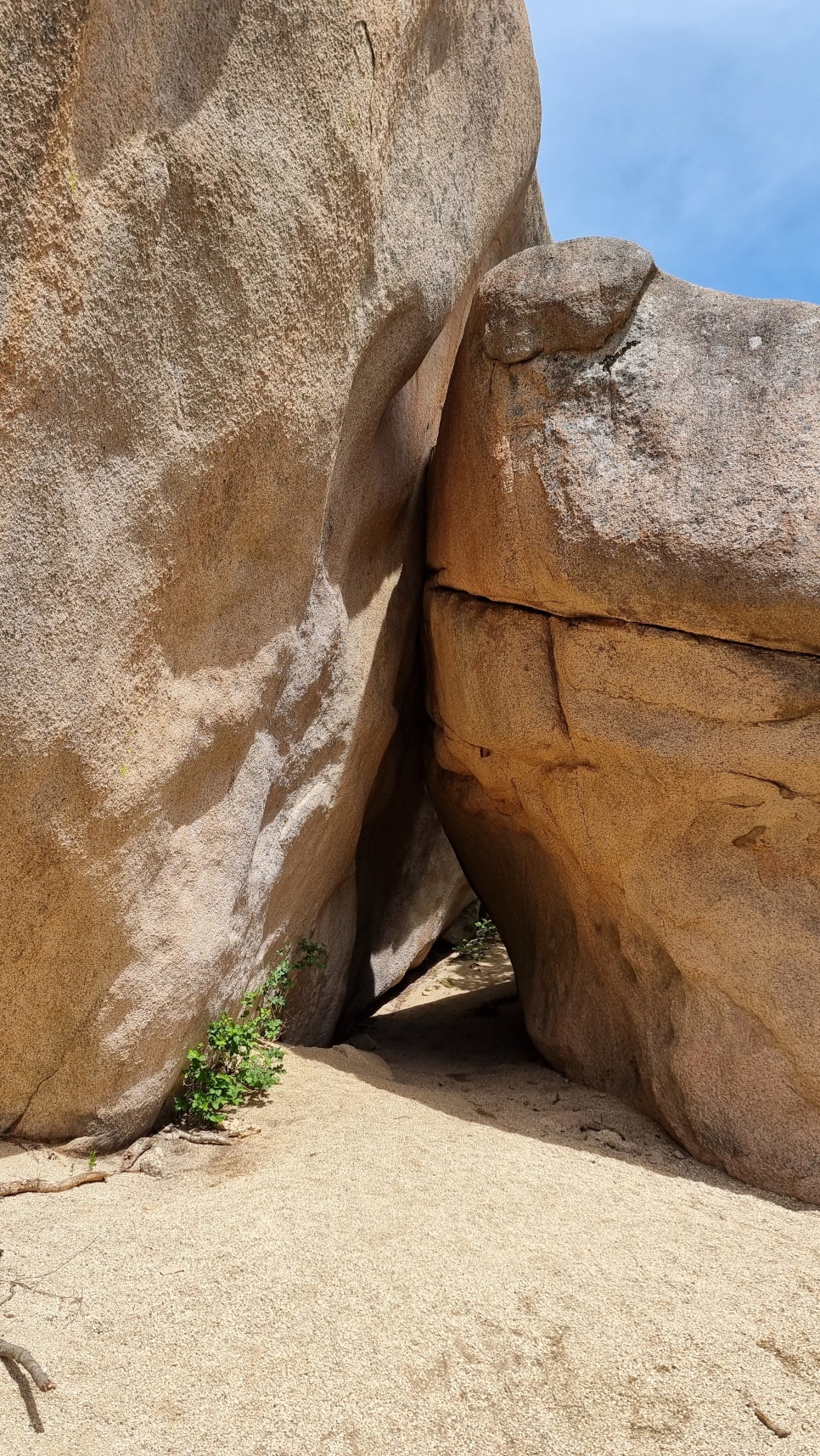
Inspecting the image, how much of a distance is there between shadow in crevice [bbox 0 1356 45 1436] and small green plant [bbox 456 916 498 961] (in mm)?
4798

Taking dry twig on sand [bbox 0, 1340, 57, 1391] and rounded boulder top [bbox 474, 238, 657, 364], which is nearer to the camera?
dry twig on sand [bbox 0, 1340, 57, 1391]

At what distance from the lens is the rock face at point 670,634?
3.09 m

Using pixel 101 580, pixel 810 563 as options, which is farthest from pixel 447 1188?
pixel 810 563

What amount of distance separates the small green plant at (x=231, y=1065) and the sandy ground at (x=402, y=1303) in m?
0.15

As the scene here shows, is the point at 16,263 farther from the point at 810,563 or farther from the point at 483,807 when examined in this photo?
the point at 483,807

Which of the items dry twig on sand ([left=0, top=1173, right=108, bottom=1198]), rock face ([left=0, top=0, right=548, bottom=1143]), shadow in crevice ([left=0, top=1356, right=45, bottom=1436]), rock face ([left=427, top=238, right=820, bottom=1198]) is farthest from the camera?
rock face ([left=427, top=238, right=820, bottom=1198])

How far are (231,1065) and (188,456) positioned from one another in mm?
1870

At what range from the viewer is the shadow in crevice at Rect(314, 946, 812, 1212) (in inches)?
129

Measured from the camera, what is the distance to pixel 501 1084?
3.95 m

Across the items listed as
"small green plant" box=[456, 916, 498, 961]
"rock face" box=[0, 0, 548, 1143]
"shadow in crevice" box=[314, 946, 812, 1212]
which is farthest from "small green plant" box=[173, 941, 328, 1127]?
"small green plant" box=[456, 916, 498, 961]

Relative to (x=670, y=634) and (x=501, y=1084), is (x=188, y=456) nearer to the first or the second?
(x=670, y=634)

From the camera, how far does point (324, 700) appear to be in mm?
3697

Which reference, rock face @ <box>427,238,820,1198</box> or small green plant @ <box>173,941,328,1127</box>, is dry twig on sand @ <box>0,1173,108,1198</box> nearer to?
small green plant @ <box>173,941,328,1127</box>

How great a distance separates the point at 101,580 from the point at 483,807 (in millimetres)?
2304
